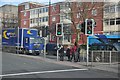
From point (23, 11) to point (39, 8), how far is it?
11.7 meters

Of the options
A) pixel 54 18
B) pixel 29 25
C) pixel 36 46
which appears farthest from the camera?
pixel 29 25

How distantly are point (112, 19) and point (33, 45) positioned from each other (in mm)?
26621

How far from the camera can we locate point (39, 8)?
88.6 meters

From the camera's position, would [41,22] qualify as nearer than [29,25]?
Yes

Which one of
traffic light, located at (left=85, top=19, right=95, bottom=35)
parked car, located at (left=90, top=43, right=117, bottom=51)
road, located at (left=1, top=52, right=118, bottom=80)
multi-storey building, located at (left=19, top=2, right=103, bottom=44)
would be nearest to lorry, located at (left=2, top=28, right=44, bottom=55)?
parked car, located at (left=90, top=43, right=117, bottom=51)

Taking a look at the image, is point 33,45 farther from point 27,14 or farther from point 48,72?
point 27,14

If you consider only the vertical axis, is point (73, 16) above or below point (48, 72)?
above

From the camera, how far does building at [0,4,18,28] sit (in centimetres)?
9976

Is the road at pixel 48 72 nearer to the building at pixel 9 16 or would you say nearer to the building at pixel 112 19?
the building at pixel 112 19

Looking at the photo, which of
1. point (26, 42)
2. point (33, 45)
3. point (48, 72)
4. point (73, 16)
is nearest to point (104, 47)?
point (48, 72)

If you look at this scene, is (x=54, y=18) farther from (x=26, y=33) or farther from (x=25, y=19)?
(x=26, y=33)

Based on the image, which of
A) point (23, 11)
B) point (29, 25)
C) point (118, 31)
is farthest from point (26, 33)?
point (23, 11)

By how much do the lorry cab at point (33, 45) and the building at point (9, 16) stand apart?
5184 cm

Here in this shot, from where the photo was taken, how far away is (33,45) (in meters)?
39.8
